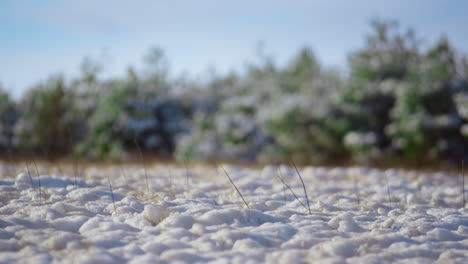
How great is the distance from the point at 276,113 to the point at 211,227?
7.96 metres

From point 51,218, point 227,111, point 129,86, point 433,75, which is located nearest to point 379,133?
point 433,75

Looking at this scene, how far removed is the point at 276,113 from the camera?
10.3m

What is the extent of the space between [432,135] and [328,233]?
7.91 meters

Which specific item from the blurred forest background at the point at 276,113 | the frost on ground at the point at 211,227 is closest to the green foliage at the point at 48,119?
the blurred forest background at the point at 276,113

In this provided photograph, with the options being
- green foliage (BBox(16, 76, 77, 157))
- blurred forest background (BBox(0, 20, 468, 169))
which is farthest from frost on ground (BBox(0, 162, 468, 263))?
green foliage (BBox(16, 76, 77, 157))

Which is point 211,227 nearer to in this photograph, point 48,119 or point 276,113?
point 276,113

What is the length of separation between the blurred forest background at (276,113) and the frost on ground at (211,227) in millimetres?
5654

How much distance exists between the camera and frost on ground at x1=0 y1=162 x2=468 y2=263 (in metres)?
2.18

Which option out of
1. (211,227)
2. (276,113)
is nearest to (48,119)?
(276,113)

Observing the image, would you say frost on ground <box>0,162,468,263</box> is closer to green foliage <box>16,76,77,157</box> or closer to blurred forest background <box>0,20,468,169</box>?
blurred forest background <box>0,20,468,169</box>

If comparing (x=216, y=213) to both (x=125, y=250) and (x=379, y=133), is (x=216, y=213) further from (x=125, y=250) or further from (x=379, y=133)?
(x=379, y=133)

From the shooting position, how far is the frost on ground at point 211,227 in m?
2.18

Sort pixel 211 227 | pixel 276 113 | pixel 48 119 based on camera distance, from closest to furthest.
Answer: pixel 211 227 → pixel 276 113 → pixel 48 119

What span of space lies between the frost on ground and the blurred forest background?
5654mm
